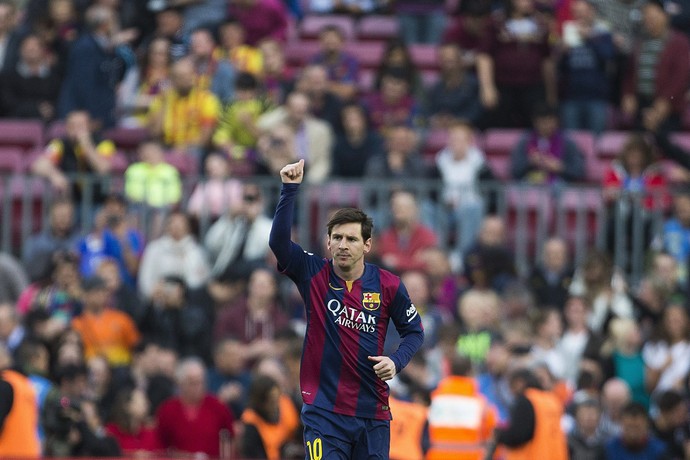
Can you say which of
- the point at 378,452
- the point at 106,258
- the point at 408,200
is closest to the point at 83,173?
the point at 106,258

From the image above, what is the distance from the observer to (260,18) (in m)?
19.5

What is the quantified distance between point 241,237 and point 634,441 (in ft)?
14.8

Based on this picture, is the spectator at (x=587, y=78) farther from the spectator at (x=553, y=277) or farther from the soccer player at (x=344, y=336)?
the soccer player at (x=344, y=336)

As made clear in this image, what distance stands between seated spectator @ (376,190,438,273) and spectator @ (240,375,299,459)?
277 centimetres

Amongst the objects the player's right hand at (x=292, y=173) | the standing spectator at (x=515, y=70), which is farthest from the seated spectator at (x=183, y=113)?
the player's right hand at (x=292, y=173)

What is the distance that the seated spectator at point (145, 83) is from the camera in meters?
18.6

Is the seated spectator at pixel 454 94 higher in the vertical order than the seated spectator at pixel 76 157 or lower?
higher

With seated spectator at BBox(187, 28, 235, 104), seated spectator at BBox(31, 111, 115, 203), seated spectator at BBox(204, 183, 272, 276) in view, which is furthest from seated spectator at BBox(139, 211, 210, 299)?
seated spectator at BBox(187, 28, 235, 104)

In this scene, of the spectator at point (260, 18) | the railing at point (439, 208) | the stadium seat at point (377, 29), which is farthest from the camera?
the stadium seat at point (377, 29)

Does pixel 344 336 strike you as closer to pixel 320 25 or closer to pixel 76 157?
pixel 76 157

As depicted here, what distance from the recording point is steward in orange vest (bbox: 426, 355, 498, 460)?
43.2 ft

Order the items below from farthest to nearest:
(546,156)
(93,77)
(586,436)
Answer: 1. (93,77)
2. (546,156)
3. (586,436)

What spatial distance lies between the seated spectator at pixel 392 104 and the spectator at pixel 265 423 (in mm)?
5269

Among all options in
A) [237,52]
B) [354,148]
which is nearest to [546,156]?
[354,148]
